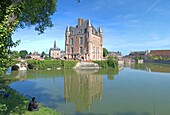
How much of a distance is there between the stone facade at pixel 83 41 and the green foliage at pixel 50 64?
1166 cm

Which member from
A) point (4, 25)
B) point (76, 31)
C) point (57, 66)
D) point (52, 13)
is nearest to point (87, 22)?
point (76, 31)

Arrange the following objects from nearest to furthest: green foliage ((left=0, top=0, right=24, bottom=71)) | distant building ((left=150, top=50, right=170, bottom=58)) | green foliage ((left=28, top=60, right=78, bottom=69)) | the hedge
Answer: green foliage ((left=0, top=0, right=24, bottom=71)), green foliage ((left=28, top=60, right=78, bottom=69)), the hedge, distant building ((left=150, top=50, right=170, bottom=58))

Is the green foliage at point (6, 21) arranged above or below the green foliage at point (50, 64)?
above

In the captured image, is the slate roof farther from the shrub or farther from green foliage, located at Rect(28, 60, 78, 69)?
green foliage, located at Rect(28, 60, 78, 69)

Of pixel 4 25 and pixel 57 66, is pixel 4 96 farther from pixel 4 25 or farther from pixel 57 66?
pixel 57 66

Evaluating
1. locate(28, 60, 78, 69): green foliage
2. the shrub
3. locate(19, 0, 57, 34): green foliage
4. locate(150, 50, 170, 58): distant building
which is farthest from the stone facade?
locate(150, 50, 170, 58): distant building

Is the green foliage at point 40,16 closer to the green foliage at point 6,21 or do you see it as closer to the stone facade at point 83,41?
the green foliage at point 6,21

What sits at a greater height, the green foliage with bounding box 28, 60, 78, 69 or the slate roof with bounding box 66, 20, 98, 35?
the slate roof with bounding box 66, 20, 98, 35

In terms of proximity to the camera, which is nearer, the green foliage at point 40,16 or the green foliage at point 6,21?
the green foliage at point 6,21

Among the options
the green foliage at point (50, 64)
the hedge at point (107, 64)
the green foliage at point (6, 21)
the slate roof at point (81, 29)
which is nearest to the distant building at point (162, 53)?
the slate roof at point (81, 29)

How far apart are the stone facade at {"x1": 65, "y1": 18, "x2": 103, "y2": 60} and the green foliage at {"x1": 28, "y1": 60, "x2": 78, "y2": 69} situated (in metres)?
11.7

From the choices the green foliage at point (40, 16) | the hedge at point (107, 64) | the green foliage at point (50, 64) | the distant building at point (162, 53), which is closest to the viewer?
the green foliage at point (40, 16)

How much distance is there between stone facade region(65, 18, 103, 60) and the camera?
5553 cm

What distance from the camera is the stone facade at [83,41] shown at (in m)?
55.5
